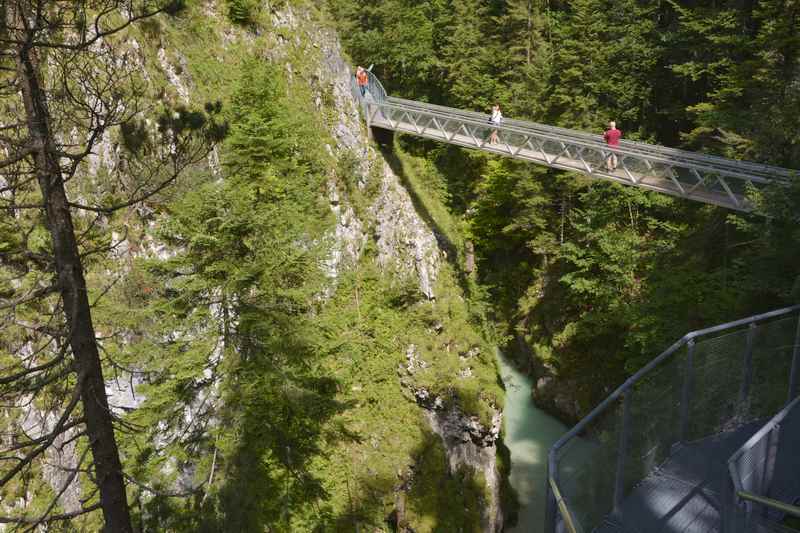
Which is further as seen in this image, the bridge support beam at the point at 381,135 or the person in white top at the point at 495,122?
the bridge support beam at the point at 381,135

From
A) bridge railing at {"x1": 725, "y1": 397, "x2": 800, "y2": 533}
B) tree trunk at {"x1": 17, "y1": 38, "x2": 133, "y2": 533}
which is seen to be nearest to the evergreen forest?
tree trunk at {"x1": 17, "y1": 38, "x2": 133, "y2": 533}

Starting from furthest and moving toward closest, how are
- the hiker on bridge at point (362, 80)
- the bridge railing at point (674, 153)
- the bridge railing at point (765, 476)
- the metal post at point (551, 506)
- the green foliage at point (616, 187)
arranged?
the hiker on bridge at point (362, 80)
the green foliage at point (616, 187)
the bridge railing at point (674, 153)
the metal post at point (551, 506)
the bridge railing at point (765, 476)

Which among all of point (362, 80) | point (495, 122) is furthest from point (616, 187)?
point (362, 80)

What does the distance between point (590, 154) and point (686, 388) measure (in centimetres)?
1096

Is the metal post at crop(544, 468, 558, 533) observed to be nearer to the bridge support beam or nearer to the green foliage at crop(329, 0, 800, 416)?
the green foliage at crop(329, 0, 800, 416)

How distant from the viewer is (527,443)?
56.7ft

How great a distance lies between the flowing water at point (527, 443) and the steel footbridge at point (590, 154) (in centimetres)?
875

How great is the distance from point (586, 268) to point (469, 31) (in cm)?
1648

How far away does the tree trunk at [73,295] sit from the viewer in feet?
12.4

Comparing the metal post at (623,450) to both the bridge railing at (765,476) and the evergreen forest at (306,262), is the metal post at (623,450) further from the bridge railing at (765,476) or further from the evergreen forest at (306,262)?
the evergreen forest at (306,262)

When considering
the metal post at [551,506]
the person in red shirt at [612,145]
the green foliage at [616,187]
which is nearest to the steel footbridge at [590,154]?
the person in red shirt at [612,145]

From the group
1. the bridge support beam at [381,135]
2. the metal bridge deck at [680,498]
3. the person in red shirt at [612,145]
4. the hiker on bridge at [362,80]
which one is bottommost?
the metal bridge deck at [680,498]

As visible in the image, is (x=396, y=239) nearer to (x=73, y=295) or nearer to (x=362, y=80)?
(x=362, y=80)

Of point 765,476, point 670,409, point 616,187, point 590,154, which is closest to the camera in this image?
point 765,476
